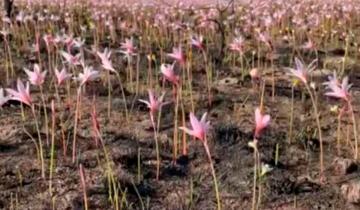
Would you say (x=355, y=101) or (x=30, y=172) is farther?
(x=355, y=101)

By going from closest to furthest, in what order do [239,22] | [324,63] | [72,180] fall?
1. [72,180]
2. [324,63]
3. [239,22]

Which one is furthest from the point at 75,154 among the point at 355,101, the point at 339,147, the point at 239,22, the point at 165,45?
the point at 239,22

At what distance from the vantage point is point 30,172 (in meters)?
4.11

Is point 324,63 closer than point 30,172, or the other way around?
point 30,172

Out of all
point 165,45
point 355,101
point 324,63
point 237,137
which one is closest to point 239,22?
point 165,45

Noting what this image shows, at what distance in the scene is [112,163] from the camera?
4.23 m

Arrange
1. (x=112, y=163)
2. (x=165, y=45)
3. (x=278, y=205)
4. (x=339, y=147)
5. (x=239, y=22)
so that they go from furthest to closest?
(x=239, y=22) → (x=165, y=45) → (x=339, y=147) → (x=112, y=163) → (x=278, y=205)

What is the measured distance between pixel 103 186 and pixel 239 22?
765 cm

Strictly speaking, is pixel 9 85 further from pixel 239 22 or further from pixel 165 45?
pixel 239 22

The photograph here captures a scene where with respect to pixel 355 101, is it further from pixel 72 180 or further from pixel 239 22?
pixel 239 22

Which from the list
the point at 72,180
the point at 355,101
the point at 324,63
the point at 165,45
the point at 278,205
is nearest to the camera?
the point at 278,205

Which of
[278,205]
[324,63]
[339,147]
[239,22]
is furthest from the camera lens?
[239,22]

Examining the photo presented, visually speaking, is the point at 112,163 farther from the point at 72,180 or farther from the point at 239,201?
the point at 239,201

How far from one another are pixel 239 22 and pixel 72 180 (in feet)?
25.0
